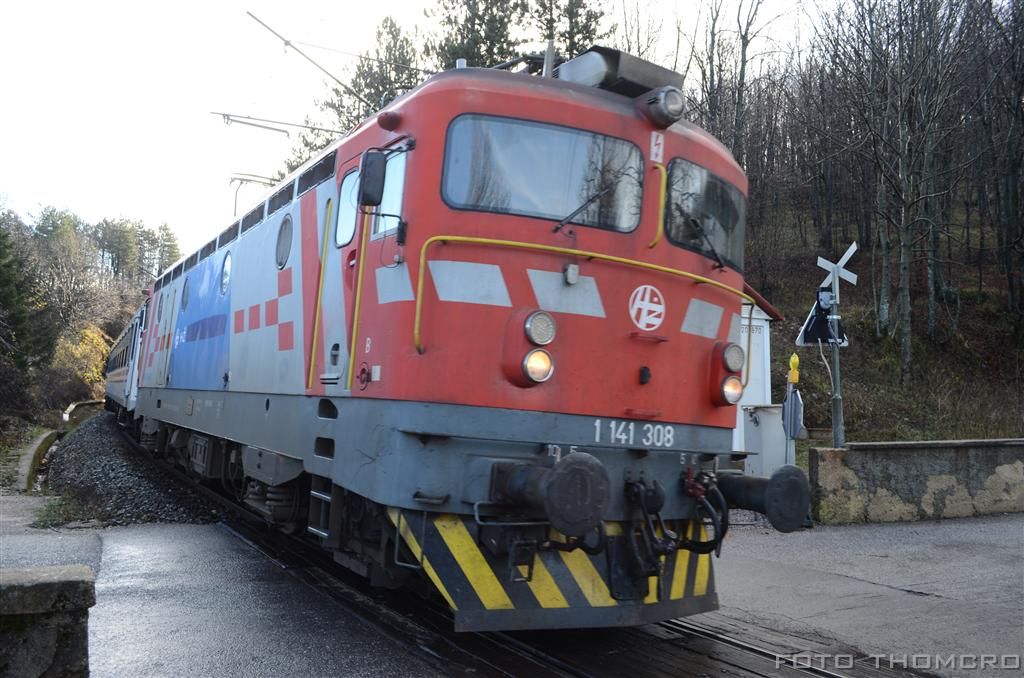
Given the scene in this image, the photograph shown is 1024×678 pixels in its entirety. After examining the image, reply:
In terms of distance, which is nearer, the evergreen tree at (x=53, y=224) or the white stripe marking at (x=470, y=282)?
the white stripe marking at (x=470, y=282)

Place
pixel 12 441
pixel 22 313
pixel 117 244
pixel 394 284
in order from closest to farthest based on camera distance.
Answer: pixel 394 284 → pixel 12 441 → pixel 22 313 → pixel 117 244

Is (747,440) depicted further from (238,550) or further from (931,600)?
(238,550)

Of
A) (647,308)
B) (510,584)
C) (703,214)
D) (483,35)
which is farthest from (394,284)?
(483,35)

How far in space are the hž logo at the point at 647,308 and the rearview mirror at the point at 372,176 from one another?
5.35 feet

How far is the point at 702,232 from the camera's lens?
17.3 ft

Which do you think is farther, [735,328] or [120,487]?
[120,487]

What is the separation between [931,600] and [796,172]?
30.6 m

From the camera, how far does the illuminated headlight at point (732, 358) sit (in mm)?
5180

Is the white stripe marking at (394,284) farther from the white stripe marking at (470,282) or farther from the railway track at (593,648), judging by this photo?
the railway track at (593,648)

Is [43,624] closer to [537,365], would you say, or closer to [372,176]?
[537,365]

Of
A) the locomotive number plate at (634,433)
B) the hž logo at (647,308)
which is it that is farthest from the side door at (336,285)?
the hž logo at (647,308)

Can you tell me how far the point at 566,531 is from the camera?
3.94 meters

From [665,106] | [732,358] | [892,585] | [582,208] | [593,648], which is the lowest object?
[593,648]

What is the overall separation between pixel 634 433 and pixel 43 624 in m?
3.09
